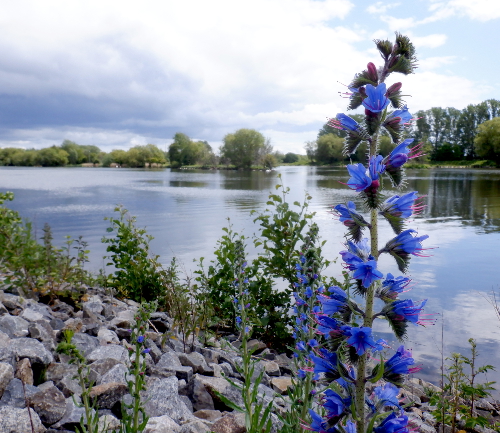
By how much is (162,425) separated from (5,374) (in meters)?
1.47

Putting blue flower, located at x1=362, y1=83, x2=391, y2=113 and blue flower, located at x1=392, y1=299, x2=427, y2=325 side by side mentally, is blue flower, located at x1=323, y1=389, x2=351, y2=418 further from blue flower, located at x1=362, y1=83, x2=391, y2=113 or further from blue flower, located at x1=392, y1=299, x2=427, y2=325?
blue flower, located at x1=362, y1=83, x2=391, y2=113

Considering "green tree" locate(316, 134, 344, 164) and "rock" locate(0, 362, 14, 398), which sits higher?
"green tree" locate(316, 134, 344, 164)

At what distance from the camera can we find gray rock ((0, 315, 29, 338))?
4.55 metres

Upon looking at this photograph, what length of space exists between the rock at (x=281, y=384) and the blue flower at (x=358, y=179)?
3460 millimetres

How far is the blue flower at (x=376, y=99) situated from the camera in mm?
1921

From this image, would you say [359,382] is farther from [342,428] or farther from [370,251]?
[370,251]

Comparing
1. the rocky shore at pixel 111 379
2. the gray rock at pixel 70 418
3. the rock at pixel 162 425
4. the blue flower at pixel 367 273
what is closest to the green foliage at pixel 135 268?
the rocky shore at pixel 111 379

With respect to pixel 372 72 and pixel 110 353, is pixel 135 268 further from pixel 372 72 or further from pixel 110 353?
pixel 372 72

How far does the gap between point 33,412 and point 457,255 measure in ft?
40.6

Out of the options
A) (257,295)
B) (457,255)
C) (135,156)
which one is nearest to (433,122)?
(135,156)

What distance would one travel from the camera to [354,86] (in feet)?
7.06

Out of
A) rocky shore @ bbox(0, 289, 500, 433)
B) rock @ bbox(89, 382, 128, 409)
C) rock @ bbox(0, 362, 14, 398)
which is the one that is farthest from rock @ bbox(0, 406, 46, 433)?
rock @ bbox(89, 382, 128, 409)

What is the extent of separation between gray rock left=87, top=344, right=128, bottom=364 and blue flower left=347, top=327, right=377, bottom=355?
3.15 meters

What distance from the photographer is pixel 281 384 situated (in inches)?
187
